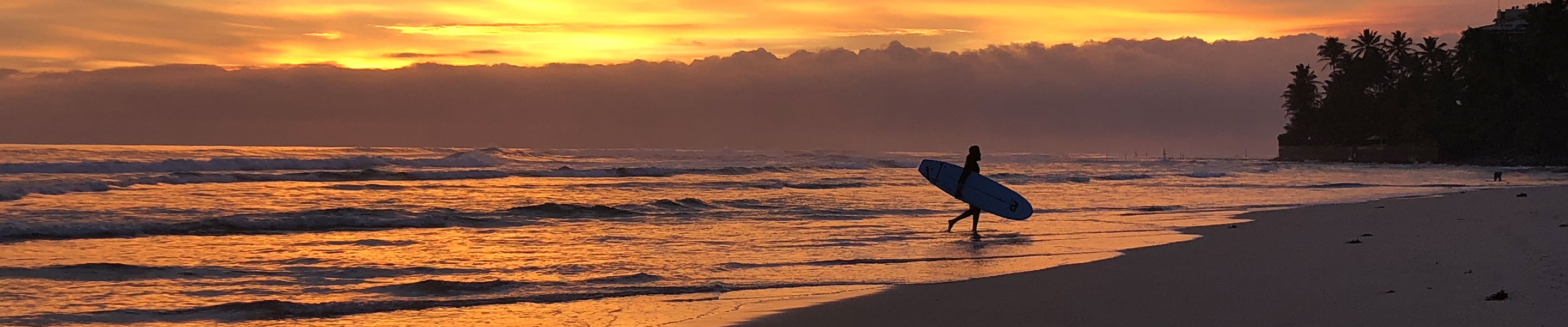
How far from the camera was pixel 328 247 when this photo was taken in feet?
43.4

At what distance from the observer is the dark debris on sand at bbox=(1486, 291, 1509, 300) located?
6.91 m

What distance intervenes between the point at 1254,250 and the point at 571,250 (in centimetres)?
689

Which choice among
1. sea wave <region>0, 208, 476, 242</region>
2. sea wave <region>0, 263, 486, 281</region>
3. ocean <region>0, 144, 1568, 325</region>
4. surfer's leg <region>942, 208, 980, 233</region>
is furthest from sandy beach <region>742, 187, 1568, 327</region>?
sea wave <region>0, 208, 476, 242</region>

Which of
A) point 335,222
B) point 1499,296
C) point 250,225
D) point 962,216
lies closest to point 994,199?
point 962,216

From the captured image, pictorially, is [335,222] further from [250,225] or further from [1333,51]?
[1333,51]

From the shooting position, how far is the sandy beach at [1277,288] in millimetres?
6824

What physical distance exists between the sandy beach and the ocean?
736 millimetres

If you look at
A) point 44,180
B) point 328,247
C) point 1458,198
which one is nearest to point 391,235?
point 328,247

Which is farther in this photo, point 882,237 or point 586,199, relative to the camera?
point 586,199

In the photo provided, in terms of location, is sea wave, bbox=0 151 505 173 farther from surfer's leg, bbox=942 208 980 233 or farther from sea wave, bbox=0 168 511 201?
surfer's leg, bbox=942 208 980 233

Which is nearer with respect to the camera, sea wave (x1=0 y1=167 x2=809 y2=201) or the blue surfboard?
the blue surfboard

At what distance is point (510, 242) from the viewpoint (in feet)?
47.0

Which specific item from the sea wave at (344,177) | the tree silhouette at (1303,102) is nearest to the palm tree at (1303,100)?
the tree silhouette at (1303,102)

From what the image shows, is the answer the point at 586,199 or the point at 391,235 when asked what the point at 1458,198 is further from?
the point at 391,235
